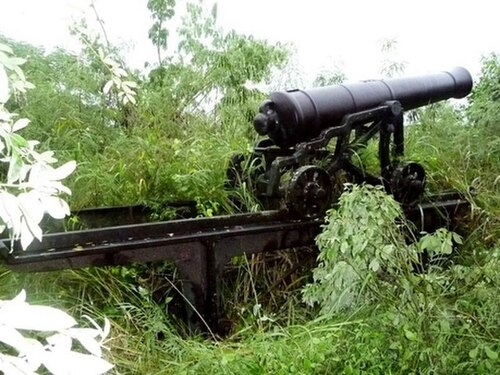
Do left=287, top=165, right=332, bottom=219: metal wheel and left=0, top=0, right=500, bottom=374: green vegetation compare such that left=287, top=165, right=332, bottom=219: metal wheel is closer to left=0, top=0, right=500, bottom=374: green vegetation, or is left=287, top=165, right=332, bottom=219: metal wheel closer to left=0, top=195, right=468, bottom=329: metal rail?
left=0, top=195, right=468, bottom=329: metal rail

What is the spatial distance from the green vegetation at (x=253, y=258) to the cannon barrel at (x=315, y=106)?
465 mm

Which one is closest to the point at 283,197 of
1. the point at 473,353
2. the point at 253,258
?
the point at 253,258

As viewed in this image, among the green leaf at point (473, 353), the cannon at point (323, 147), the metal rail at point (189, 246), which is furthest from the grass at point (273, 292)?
the cannon at point (323, 147)

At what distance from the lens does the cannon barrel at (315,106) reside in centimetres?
353

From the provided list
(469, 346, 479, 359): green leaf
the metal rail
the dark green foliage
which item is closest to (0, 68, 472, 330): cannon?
the metal rail

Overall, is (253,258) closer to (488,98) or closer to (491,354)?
(491,354)

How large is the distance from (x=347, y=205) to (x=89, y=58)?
2.69 metres

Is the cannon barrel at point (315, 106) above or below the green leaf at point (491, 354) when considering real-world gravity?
above

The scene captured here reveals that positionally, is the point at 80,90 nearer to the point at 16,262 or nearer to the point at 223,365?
the point at 16,262

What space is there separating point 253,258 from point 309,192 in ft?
1.49

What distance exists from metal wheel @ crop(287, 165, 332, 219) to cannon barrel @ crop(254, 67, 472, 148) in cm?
25

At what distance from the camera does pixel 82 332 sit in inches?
35.4

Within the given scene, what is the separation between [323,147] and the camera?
3635mm

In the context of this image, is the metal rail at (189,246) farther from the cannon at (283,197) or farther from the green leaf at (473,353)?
the green leaf at (473,353)
